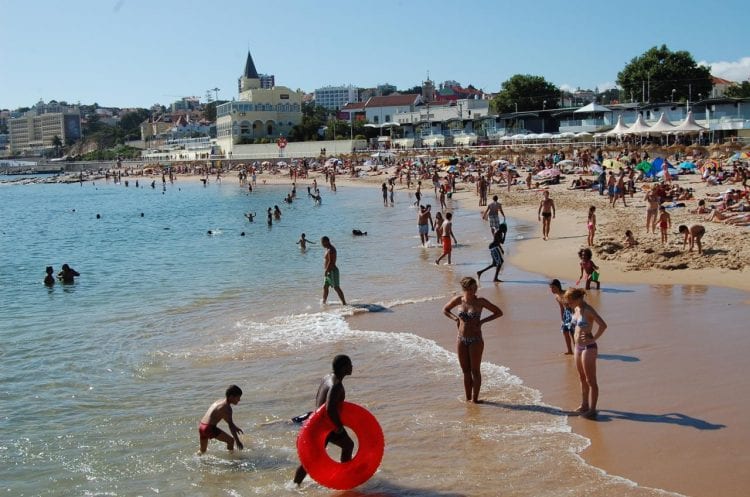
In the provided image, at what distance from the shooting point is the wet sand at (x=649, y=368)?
5760 millimetres

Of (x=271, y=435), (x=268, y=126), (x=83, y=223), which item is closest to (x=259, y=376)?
(x=271, y=435)

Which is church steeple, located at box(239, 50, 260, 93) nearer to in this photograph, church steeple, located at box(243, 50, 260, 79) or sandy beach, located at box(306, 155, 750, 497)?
church steeple, located at box(243, 50, 260, 79)

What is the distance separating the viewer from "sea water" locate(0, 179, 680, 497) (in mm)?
6156

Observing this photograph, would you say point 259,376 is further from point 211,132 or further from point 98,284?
point 211,132

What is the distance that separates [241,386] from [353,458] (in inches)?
128

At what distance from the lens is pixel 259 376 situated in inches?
354

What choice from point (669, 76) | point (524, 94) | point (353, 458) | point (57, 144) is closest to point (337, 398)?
point (353, 458)

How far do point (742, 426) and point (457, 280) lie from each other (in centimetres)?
854

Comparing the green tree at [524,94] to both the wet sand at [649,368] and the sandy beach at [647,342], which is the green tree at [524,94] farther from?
the wet sand at [649,368]

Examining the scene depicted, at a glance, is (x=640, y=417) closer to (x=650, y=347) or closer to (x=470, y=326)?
(x=470, y=326)

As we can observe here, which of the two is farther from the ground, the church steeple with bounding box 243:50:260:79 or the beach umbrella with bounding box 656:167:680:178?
the church steeple with bounding box 243:50:260:79

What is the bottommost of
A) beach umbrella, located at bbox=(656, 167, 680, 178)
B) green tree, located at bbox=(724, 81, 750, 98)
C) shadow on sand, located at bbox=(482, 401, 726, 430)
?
shadow on sand, located at bbox=(482, 401, 726, 430)

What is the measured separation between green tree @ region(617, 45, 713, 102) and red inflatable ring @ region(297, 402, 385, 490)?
69865 millimetres

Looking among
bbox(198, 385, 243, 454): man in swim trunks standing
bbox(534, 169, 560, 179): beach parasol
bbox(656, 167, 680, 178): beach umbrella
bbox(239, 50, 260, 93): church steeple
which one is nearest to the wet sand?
bbox(198, 385, 243, 454): man in swim trunks standing
